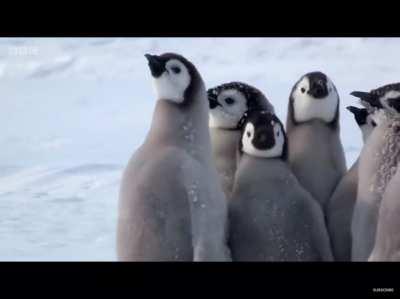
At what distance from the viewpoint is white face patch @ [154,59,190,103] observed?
8.97 feet

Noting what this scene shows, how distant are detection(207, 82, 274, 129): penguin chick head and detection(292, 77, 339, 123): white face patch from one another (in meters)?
0.07

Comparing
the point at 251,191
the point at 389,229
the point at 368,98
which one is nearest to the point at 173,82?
the point at 251,191

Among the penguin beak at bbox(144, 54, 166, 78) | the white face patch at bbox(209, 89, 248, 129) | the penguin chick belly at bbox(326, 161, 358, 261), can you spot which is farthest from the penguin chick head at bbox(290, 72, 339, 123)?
the penguin beak at bbox(144, 54, 166, 78)

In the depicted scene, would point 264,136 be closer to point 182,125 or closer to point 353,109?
point 182,125

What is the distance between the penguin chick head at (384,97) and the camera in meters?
2.72

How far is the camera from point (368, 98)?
2779 mm

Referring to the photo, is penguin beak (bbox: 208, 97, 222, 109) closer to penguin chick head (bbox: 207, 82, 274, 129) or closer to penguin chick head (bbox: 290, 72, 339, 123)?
penguin chick head (bbox: 207, 82, 274, 129)

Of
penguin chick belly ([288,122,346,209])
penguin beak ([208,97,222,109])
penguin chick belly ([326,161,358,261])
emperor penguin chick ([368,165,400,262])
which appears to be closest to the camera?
emperor penguin chick ([368,165,400,262])

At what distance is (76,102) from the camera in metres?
2.80

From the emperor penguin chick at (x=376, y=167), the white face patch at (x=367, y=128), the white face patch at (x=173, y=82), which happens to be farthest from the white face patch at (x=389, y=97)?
the white face patch at (x=173, y=82)

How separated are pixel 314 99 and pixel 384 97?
215 millimetres
